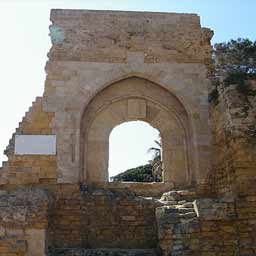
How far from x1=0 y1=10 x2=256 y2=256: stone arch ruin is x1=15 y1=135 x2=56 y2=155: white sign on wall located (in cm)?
2

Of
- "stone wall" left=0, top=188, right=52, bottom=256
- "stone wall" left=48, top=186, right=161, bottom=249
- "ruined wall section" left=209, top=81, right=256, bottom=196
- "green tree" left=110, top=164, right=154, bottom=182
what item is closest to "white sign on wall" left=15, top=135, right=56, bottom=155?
"stone wall" left=48, top=186, right=161, bottom=249

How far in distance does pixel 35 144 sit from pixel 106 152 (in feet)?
5.33

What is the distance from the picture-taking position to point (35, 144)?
8.38 meters

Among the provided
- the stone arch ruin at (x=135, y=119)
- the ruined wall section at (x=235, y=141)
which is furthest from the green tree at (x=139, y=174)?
the ruined wall section at (x=235, y=141)

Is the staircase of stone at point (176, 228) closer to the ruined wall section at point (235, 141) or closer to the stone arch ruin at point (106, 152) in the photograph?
the stone arch ruin at point (106, 152)

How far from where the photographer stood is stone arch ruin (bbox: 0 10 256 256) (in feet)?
21.8

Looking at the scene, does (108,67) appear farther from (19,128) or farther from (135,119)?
(19,128)

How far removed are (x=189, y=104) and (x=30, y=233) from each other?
4648 mm

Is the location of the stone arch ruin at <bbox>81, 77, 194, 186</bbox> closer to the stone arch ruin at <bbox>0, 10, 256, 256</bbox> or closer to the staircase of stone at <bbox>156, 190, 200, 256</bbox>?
the stone arch ruin at <bbox>0, 10, 256, 256</bbox>

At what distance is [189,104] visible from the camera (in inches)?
356

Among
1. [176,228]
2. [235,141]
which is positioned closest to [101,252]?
[176,228]

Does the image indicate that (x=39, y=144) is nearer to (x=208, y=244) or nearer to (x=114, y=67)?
(x=114, y=67)

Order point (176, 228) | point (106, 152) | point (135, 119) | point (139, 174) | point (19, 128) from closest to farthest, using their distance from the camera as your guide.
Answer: point (176, 228)
point (19, 128)
point (106, 152)
point (135, 119)
point (139, 174)

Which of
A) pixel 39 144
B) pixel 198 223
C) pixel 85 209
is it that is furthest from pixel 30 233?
pixel 198 223
